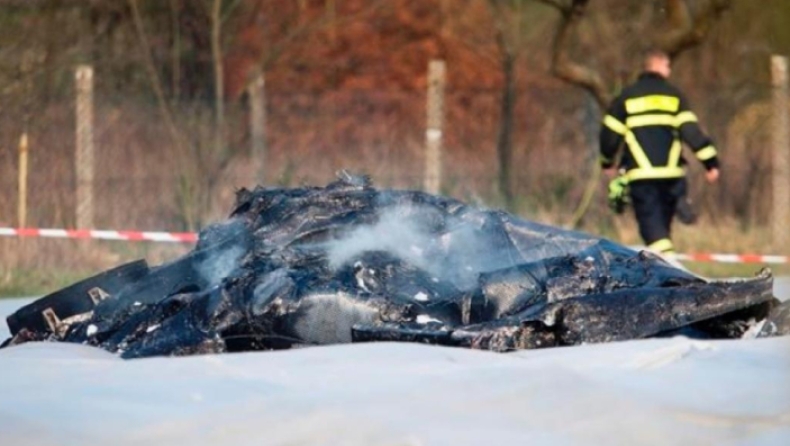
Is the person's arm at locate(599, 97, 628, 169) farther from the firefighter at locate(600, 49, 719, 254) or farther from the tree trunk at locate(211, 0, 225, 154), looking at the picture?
the tree trunk at locate(211, 0, 225, 154)

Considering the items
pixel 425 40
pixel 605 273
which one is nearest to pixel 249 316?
pixel 605 273

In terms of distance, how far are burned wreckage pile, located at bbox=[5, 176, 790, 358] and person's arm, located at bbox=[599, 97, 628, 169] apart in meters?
4.32

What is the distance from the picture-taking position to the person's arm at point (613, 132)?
11117 millimetres

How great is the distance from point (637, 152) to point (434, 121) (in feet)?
16.5

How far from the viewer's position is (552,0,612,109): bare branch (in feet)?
55.8

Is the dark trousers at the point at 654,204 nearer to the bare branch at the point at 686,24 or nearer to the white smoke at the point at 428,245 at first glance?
the white smoke at the point at 428,245

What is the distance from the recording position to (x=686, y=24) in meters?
16.6

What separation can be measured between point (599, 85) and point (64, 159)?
571 centimetres

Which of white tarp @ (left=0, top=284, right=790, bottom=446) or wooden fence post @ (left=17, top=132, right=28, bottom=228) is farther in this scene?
wooden fence post @ (left=17, top=132, right=28, bottom=228)

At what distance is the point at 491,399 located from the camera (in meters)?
4.72

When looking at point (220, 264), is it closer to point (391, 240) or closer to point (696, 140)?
point (391, 240)

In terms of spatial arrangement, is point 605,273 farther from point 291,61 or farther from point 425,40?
point 425,40

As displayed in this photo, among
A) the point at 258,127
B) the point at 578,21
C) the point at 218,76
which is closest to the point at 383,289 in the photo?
the point at 258,127

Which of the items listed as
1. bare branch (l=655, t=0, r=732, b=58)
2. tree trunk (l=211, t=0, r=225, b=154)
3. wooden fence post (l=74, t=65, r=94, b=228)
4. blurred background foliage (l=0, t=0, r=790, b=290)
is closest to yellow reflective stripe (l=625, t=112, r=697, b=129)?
blurred background foliage (l=0, t=0, r=790, b=290)
